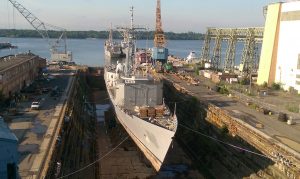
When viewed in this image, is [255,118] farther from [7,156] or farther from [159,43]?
[159,43]

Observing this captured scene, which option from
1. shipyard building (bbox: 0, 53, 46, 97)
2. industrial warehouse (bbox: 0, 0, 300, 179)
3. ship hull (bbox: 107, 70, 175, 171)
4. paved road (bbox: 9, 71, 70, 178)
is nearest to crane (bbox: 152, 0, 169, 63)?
industrial warehouse (bbox: 0, 0, 300, 179)

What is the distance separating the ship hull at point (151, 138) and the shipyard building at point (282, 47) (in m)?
24.9

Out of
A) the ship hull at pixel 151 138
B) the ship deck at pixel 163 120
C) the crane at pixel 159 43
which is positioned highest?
the crane at pixel 159 43

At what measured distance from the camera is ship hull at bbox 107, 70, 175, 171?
29453mm

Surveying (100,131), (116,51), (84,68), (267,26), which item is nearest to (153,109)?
(100,131)

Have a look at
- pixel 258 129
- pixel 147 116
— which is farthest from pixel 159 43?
pixel 258 129

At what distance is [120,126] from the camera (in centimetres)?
4409

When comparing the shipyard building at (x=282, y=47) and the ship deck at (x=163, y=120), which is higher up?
the shipyard building at (x=282, y=47)

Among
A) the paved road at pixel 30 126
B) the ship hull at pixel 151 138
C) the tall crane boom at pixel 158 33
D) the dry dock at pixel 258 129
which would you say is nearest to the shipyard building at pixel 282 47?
the dry dock at pixel 258 129

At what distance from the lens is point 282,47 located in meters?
52.3

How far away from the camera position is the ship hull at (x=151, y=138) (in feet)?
96.6

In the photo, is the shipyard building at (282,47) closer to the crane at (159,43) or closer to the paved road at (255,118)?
the paved road at (255,118)

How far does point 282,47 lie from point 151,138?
29.2 m

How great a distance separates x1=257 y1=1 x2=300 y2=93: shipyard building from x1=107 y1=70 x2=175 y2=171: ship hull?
81.7ft
